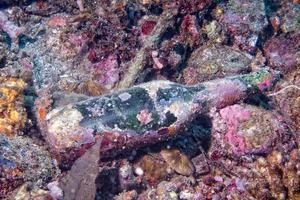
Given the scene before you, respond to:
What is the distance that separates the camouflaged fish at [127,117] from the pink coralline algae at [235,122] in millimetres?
545

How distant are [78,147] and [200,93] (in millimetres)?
2047

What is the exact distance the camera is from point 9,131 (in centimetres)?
519

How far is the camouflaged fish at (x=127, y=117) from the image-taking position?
4.55 m

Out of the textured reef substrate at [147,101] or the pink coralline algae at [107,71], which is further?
the pink coralline algae at [107,71]

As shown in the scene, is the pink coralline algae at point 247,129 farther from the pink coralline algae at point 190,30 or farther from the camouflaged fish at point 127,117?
the pink coralline algae at point 190,30

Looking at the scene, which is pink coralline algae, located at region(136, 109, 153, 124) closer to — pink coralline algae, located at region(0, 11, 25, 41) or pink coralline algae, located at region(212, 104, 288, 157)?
pink coralline algae, located at region(212, 104, 288, 157)

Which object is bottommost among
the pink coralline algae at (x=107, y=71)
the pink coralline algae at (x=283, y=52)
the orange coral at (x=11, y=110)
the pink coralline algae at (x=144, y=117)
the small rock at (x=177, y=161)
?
the small rock at (x=177, y=161)

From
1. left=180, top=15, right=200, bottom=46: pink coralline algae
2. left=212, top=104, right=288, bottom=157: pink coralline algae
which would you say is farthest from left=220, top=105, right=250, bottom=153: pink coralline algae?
left=180, top=15, right=200, bottom=46: pink coralline algae

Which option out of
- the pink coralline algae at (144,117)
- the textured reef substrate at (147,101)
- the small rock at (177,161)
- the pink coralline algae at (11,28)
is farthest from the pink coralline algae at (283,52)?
the pink coralline algae at (11,28)

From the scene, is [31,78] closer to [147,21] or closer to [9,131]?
[9,131]

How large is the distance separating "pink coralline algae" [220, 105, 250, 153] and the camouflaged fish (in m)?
0.54

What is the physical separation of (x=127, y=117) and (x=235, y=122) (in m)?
1.93

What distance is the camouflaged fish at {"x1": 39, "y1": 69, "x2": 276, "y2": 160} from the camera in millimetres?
4547

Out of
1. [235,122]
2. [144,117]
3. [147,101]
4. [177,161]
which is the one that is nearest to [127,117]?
[144,117]
